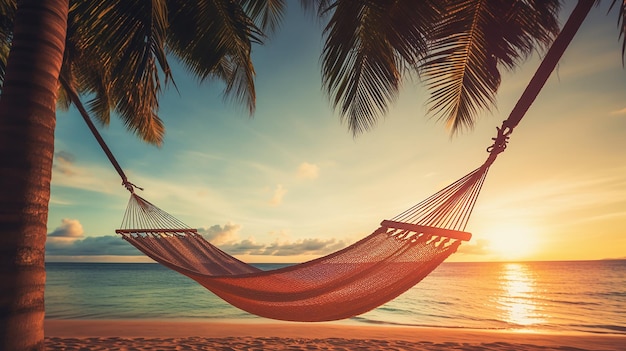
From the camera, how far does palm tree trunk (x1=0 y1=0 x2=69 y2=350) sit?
1077 millimetres

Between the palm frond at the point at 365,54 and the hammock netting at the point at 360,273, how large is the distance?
984 mm

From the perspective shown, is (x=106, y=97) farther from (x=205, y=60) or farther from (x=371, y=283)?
(x=371, y=283)

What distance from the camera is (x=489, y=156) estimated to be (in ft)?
5.13

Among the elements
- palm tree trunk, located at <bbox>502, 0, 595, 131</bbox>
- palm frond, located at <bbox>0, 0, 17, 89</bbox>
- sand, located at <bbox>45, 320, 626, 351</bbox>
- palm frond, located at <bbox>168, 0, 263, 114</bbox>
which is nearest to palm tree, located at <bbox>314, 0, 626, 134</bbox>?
palm frond, located at <bbox>168, 0, 263, 114</bbox>

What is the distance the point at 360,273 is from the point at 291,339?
300 cm

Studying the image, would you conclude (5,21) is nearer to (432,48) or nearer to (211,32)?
(211,32)

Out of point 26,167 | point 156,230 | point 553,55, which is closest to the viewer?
point 26,167

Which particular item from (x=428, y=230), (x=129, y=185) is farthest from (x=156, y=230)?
(x=428, y=230)

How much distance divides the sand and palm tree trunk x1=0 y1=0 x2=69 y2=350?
2.78 meters

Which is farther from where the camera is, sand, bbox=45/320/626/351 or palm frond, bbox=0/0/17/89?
sand, bbox=45/320/626/351

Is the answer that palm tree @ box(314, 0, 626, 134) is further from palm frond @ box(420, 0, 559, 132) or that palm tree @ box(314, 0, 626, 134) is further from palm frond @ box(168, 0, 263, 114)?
palm frond @ box(168, 0, 263, 114)

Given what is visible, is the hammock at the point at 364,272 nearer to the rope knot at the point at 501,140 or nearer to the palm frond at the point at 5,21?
the rope knot at the point at 501,140

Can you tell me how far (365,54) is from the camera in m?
2.44

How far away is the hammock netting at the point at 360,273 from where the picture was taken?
162 cm
